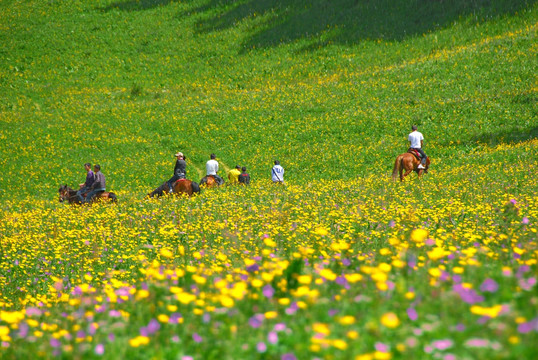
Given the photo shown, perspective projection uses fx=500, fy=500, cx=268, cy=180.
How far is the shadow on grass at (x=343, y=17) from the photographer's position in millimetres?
48125

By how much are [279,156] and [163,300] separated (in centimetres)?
2775

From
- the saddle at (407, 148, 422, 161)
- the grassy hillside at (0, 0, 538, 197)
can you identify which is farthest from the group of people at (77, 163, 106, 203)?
the saddle at (407, 148, 422, 161)

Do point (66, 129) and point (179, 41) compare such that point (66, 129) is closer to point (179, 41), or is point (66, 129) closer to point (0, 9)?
point (179, 41)

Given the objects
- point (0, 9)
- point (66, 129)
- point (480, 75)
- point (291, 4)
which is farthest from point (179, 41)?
point (480, 75)

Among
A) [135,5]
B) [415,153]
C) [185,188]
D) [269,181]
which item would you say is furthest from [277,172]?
[135,5]

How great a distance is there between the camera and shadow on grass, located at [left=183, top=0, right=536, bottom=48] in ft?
158

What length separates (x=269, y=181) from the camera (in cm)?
2491

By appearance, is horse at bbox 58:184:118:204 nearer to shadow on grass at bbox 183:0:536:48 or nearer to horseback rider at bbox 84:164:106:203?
horseback rider at bbox 84:164:106:203

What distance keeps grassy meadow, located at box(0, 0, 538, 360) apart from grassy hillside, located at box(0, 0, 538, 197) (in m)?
0.22

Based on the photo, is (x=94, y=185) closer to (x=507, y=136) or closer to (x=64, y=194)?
(x=64, y=194)

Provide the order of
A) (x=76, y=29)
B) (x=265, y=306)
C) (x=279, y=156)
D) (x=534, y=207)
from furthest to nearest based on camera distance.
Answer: (x=76, y=29) → (x=279, y=156) → (x=534, y=207) → (x=265, y=306)

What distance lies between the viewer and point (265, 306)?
4.04m

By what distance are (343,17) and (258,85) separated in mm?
14815

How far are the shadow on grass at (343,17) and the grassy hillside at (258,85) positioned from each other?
0.18 meters
